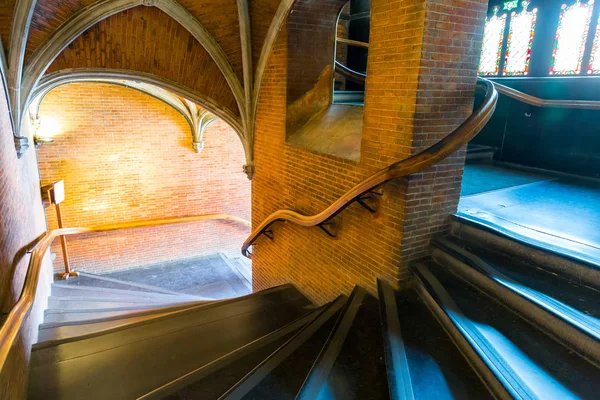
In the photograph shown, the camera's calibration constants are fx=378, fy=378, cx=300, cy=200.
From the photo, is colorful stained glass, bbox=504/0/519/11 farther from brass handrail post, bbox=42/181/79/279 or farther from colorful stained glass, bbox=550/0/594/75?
brass handrail post, bbox=42/181/79/279

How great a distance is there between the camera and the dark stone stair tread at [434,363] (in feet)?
5.58

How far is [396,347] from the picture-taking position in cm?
203

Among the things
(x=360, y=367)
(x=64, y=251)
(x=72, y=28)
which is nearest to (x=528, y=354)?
(x=360, y=367)

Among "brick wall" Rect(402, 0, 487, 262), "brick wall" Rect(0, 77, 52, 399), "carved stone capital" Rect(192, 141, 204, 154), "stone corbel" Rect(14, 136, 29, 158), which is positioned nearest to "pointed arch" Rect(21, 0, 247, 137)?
"stone corbel" Rect(14, 136, 29, 158)

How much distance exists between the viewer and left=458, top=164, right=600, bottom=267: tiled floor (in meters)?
2.45

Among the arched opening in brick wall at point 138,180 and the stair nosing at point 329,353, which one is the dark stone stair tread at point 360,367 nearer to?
the stair nosing at point 329,353

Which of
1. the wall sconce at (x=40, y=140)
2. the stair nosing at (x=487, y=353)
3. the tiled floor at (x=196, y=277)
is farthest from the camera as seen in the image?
the tiled floor at (x=196, y=277)

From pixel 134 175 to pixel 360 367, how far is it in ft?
21.8

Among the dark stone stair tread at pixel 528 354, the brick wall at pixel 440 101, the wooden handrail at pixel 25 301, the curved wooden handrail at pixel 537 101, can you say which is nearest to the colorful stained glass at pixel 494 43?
the curved wooden handrail at pixel 537 101

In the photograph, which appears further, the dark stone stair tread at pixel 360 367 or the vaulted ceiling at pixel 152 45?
the vaulted ceiling at pixel 152 45

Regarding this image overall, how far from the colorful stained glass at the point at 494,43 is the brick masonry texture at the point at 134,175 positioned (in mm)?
5078

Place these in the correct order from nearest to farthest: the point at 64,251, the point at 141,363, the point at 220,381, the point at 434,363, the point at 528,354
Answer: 1. the point at 528,354
2. the point at 434,363
3. the point at 220,381
4. the point at 141,363
5. the point at 64,251

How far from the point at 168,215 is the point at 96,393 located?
5705mm

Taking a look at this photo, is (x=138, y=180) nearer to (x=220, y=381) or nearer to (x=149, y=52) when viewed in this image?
(x=149, y=52)
